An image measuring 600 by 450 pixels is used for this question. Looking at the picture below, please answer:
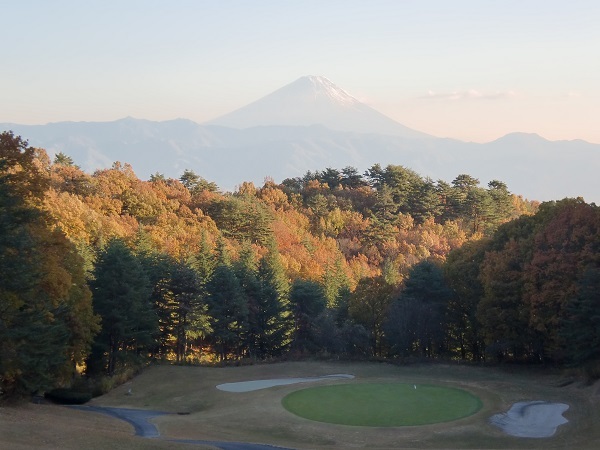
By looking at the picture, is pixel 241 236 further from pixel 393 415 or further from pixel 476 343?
pixel 393 415

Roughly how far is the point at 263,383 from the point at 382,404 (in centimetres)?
839

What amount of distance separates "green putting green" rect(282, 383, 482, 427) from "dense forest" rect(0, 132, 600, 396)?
786cm

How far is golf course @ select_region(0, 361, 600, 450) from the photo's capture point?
71.1ft

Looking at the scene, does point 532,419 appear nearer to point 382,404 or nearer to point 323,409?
point 382,404

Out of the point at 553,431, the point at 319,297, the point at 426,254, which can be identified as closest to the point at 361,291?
the point at 319,297

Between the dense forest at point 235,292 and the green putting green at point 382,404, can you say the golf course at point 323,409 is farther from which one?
the dense forest at point 235,292

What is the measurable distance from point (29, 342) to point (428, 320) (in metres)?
25.4

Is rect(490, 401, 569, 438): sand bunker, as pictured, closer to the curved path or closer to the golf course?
the golf course

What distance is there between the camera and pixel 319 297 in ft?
164

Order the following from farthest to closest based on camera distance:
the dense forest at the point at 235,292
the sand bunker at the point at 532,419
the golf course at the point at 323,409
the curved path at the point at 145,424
→ the dense forest at the point at 235,292 → the sand bunker at the point at 532,419 → the golf course at the point at 323,409 → the curved path at the point at 145,424

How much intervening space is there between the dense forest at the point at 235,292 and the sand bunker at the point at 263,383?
581 cm

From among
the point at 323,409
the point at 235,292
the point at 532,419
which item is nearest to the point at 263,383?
the point at 323,409

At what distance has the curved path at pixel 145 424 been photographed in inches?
834

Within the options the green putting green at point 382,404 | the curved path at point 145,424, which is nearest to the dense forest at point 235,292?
the curved path at point 145,424
